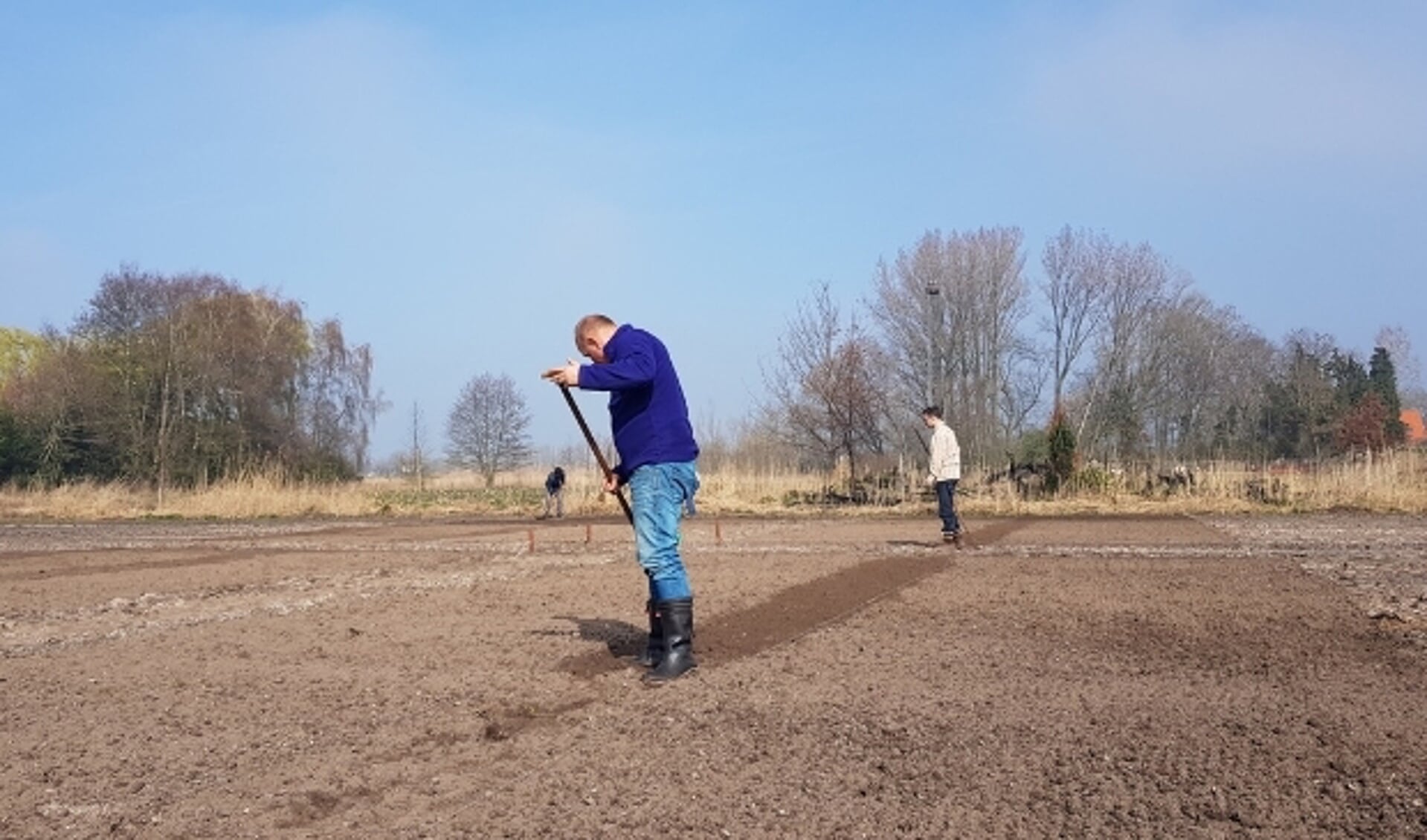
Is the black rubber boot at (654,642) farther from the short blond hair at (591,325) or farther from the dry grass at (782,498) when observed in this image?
the dry grass at (782,498)

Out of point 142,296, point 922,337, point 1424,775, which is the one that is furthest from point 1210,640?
point 142,296

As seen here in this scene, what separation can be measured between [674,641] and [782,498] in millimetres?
25199

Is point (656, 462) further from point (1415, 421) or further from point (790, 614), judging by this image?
point (1415, 421)

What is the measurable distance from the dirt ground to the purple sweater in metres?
1.20

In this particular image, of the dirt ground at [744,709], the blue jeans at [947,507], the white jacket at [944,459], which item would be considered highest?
the white jacket at [944,459]

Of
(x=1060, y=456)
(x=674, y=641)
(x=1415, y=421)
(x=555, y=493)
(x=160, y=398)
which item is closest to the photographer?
(x=674, y=641)

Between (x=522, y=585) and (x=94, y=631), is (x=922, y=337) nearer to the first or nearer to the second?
(x=522, y=585)

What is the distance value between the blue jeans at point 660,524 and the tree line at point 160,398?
37.0 m

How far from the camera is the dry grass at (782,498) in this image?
26.8 metres

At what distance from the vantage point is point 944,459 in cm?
1574

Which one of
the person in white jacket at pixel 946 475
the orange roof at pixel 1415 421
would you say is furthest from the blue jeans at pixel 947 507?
the orange roof at pixel 1415 421

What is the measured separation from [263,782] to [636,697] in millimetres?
1903

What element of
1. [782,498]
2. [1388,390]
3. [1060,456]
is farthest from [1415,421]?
[782,498]

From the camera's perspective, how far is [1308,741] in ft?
14.8
